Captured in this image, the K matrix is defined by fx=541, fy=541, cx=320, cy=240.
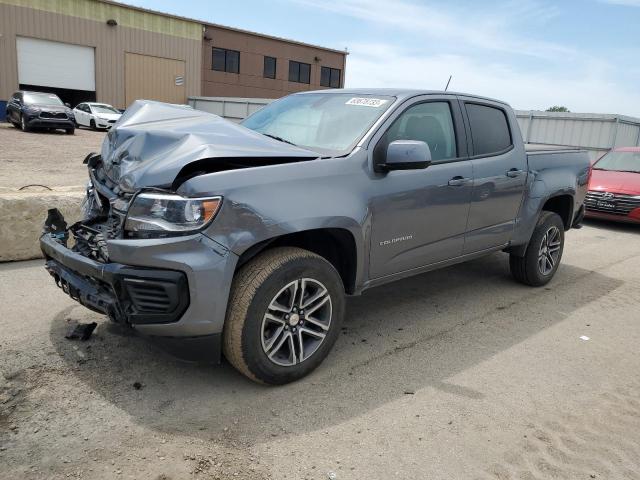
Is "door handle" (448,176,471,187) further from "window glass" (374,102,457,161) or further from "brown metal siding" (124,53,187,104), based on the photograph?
"brown metal siding" (124,53,187,104)

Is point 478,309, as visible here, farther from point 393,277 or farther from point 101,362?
point 101,362

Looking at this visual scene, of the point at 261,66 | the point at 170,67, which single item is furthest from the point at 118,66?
the point at 261,66

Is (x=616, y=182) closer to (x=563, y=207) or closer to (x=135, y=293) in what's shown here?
(x=563, y=207)

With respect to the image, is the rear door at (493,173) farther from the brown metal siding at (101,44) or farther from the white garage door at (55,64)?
the white garage door at (55,64)

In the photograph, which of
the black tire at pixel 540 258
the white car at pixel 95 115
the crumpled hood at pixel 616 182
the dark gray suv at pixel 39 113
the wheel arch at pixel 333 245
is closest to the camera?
the wheel arch at pixel 333 245

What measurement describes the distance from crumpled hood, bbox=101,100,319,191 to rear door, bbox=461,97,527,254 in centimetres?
173

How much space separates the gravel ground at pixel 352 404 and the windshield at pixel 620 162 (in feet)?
23.5

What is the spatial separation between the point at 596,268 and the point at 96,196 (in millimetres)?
5908

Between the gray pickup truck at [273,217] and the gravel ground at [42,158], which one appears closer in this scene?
Result: the gray pickup truck at [273,217]

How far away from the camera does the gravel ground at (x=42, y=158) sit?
1029 centimetres

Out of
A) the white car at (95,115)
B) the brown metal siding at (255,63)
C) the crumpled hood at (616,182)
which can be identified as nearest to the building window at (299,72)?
the brown metal siding at (255,63)

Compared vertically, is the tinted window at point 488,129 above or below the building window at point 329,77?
below

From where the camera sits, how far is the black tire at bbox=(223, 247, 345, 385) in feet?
9.98

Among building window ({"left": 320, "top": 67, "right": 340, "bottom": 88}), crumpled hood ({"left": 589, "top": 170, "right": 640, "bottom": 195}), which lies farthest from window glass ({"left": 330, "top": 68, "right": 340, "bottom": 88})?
crumpled hood ({"left": 589, "top": 170, "right": 640, "bottom": 195})
